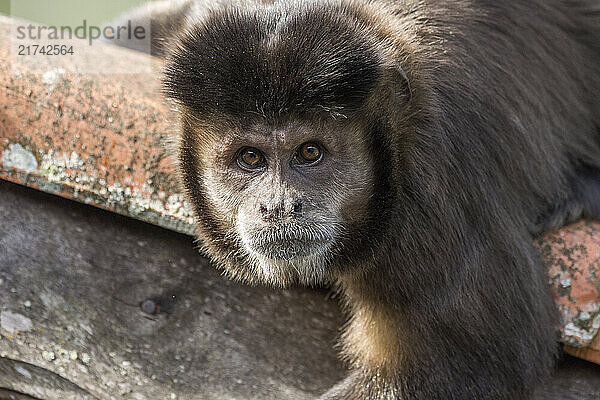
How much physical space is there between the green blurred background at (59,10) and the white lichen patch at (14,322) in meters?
8.97

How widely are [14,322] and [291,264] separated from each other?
1378 mm

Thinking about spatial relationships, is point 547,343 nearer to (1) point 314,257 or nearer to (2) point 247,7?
(1) point 314,257

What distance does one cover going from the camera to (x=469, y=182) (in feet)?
12.2

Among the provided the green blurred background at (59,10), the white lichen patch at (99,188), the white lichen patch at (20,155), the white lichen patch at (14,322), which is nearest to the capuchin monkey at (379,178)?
the white lichen patch at (99,188)

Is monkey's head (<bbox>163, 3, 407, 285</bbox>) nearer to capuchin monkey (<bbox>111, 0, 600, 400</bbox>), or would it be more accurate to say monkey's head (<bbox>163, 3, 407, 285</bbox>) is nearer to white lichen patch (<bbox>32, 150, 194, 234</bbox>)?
capuchin monkey (<bbox>111, 0, 600, 400</bbox>)

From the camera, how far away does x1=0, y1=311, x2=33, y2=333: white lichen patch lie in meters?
3.81

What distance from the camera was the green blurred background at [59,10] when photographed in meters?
12.4

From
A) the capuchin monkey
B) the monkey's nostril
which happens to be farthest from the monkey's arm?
the monkey's nostril

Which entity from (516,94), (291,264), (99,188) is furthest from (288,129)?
(516,94)

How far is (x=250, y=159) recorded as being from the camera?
356cm

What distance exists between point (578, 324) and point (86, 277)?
240cm

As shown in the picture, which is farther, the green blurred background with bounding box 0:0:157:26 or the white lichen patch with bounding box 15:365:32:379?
the green blurred background with bounding box 0:0:157:26

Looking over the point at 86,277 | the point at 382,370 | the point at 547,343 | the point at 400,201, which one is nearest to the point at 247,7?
the point at 400,201

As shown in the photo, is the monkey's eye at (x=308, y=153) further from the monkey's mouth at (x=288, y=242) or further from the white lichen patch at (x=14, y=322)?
the white lichen patch at (x=14, y=322)
